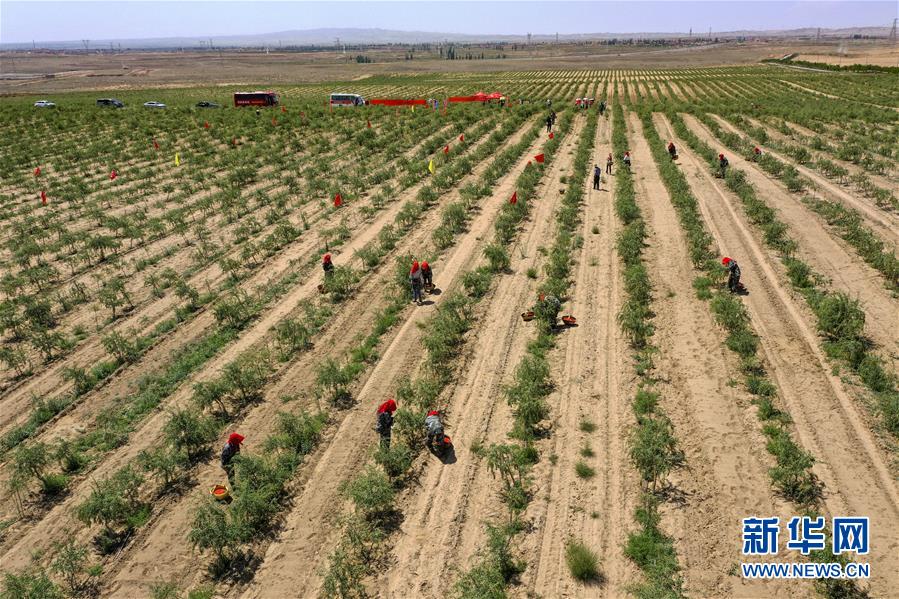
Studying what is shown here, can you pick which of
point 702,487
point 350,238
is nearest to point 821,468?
point 702,487

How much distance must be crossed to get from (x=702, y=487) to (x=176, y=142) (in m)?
40.3

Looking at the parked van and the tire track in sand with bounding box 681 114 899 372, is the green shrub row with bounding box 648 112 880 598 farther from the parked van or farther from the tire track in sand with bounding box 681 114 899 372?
the parked van

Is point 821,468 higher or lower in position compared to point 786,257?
lower

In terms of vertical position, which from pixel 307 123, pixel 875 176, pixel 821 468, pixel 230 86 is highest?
pixel 230 86

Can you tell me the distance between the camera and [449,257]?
19.0m

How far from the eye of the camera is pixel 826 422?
10.6m

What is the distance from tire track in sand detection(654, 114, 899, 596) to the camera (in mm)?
8461

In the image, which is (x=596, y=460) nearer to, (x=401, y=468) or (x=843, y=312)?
(x=401, y=468)

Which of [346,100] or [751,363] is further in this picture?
[346,100]

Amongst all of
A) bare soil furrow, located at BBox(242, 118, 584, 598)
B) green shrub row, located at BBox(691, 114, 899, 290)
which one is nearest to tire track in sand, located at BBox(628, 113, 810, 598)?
bare soil furrow, located at BBox(242, 118, 584, 598)

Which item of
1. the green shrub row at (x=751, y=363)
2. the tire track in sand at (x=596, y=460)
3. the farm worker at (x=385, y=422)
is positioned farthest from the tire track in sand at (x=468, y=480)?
the green shrub row at (x=751, y=363)

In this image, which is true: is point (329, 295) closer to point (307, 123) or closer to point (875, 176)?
point (875, 176)

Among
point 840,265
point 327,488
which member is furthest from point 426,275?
point 840,265

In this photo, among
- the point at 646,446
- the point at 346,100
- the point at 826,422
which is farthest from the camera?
the point at 346,100
